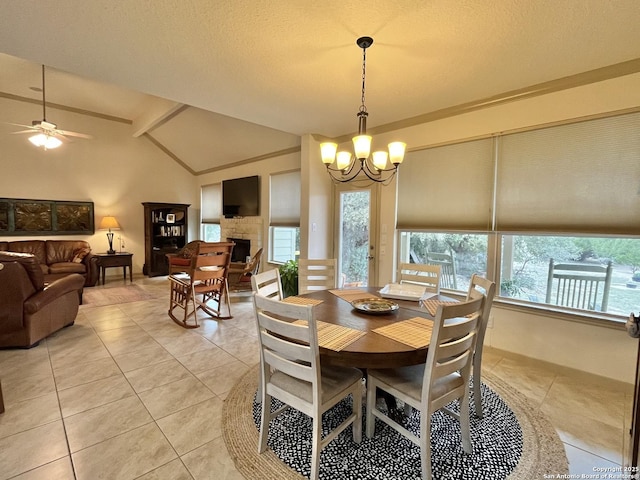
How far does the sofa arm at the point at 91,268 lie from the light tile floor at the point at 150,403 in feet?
8.87

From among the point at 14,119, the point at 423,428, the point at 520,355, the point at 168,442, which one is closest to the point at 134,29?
the point at 168,442

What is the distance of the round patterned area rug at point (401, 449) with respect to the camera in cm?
159

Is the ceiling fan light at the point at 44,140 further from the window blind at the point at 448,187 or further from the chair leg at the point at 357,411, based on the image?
the chair leg at the point at 357,411

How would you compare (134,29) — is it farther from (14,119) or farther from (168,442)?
(14,119)

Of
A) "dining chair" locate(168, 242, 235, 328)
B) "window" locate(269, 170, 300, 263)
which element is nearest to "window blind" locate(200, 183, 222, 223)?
"window" locate(269, 170, 300, 263)

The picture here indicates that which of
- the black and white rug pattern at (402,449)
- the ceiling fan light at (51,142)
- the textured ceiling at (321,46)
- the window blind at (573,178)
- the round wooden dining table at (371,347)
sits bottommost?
the black and white rug pattern at (402,449)

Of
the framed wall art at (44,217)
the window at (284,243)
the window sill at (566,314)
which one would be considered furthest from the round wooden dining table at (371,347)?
the framed wall art at (44,217)

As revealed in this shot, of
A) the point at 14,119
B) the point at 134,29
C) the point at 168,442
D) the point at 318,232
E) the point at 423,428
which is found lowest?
the point at 168,442

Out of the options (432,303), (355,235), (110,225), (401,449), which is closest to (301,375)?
(401,449)

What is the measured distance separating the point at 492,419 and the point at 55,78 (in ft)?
23.4

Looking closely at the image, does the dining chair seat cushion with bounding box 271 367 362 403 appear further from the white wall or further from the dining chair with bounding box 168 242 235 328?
the white wall

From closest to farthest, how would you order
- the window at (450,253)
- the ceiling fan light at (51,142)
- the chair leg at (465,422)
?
the chair leg at (465,422) < the window at (450,253) < the ceiling fan light at (51,142)

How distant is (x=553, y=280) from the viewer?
9.18 ft

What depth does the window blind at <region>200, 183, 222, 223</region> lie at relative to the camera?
286 inches
